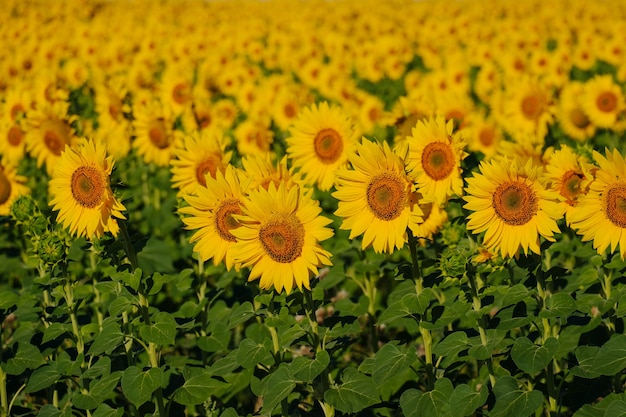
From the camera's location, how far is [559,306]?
3.73 metres

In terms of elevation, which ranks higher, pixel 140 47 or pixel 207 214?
pixel 140 47

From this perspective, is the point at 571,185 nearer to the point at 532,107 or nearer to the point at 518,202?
the point at 518,202

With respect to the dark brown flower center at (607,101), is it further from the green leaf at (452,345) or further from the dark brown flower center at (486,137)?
the green leaf at (452,345)

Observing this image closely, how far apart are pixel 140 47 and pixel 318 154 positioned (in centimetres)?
922

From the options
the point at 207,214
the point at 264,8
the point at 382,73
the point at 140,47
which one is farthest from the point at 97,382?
the point at 264,8

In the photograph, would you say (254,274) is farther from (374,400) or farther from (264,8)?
(264,8)

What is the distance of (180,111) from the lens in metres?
8.43

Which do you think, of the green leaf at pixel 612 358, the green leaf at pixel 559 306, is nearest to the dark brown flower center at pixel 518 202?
the green leaf at pixel 559 306

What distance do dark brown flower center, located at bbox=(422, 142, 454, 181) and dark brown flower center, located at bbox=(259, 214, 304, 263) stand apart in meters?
1.08

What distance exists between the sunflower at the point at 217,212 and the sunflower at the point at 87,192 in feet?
1.35

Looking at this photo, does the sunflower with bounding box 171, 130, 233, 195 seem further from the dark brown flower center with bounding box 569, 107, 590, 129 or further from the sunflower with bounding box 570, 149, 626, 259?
the dark brown flower center with bounding box 569, 107, 590, 129

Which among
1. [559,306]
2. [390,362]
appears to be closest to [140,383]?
[390,362]

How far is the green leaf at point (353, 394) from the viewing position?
11.9 feet

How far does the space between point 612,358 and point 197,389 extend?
87.0 inches
